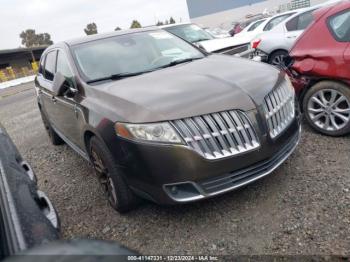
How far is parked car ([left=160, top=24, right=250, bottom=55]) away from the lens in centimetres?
771

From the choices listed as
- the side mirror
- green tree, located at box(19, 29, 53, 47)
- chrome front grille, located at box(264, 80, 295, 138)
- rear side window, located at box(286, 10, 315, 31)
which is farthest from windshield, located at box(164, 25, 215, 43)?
green tree, located at box(19, 29, 53, 47)

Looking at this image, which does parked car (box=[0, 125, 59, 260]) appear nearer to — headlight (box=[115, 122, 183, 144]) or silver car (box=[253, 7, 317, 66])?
headlight (box=[115, 122, 183, 144])

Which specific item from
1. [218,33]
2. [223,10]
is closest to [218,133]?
[218,33]

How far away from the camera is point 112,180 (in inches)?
121

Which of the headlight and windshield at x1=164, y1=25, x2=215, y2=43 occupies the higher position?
the headlight

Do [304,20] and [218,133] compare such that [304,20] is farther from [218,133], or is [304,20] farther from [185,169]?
[185,169]

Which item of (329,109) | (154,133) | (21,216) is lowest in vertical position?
(329,109)

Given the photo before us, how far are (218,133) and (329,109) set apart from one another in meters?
2.17

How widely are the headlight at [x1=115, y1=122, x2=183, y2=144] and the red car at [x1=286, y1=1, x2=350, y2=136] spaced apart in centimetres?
244

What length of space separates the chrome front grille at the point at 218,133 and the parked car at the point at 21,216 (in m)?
1.12

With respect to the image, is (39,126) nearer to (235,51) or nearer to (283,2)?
(235,51)

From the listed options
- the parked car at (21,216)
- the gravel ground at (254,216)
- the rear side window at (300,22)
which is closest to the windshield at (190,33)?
the rear side window at (300,22)

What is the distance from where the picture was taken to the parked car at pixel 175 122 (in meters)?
2.59

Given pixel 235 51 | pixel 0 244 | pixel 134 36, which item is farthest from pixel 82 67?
pixel 235 51
